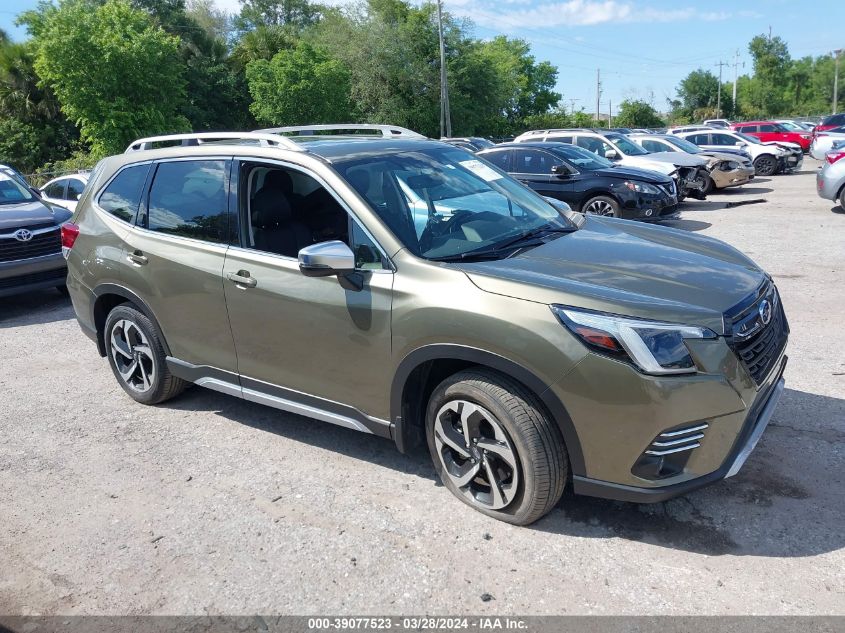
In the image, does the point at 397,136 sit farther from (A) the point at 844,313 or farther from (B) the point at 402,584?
(A) the point at 844,313

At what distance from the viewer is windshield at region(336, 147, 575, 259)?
12.4 ft

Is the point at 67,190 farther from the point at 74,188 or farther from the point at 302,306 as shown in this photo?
the point at 302,306

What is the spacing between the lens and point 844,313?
A: 268 inches

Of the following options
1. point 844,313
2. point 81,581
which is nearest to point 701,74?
point 844,313

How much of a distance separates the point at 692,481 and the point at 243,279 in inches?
104

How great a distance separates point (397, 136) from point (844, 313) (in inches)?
187

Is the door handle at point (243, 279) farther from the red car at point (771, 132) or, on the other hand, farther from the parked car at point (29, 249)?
the red car at point (771, 132)

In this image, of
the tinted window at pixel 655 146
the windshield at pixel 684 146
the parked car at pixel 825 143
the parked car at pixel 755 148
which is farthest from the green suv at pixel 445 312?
the parked car at pixel 825 143

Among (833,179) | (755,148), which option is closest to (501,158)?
(833,179)

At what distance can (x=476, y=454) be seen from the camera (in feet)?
11.5

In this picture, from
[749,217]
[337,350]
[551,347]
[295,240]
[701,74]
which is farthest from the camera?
[701,74]

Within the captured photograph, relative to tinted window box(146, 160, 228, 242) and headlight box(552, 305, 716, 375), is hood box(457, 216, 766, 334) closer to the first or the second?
headlight box(552, 305, 716, 375)

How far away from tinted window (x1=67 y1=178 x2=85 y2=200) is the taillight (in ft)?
23.9

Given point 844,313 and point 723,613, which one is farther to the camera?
point 844,313
